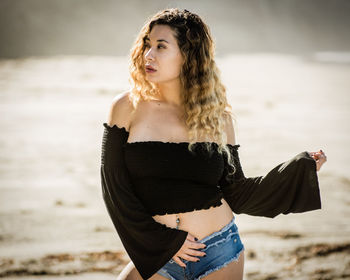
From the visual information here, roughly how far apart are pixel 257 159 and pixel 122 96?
5.85 meters

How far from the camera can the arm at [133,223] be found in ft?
6.62

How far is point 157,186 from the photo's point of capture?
6.81 feet

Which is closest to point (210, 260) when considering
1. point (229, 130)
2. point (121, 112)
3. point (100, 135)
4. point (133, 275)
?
point (133, 275)

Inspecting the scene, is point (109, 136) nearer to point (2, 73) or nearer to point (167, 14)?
point (167, 14)

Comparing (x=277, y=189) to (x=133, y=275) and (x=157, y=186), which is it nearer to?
(x=157, y=186)

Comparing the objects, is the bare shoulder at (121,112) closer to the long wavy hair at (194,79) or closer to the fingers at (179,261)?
the long wavy hair at (194,79)

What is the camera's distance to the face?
2.26 metres

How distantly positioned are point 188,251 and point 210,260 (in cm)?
13

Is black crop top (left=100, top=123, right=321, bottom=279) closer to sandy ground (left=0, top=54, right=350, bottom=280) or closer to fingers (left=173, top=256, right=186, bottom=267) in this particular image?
fingers (left=173, top=256, right=186, bottom=267)

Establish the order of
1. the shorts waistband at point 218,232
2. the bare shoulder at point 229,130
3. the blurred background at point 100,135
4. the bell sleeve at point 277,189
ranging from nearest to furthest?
1. the shorts waistband at point 218,232
2. the bell sleeve at point 277,189
3. the bare shoulder at point 229,130
4. the blurred background at point 100,135

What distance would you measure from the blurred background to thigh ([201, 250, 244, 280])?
1.56 m

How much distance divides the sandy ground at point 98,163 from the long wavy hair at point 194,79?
1926 millimetres

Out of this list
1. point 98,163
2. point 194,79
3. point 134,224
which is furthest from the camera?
point 98,163

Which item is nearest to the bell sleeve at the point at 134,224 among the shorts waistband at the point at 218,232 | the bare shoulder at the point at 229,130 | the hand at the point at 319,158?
the shorts waistband at the point at 218,232
